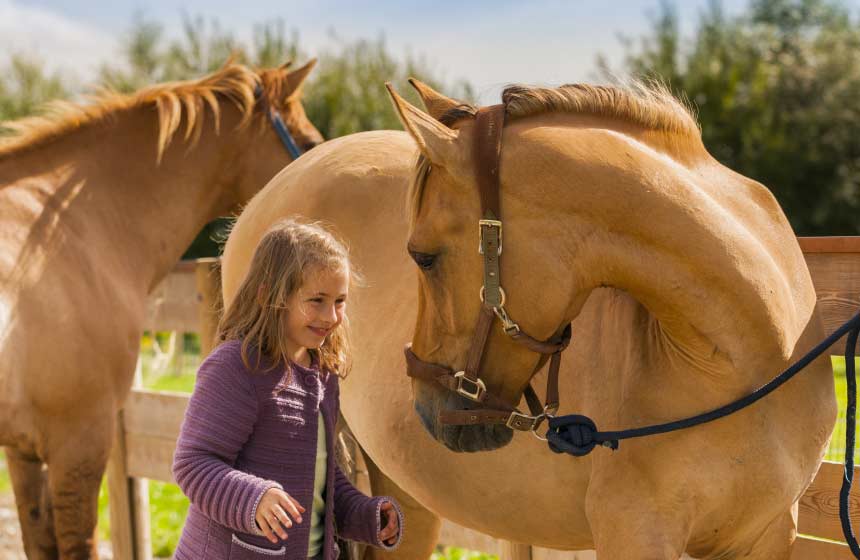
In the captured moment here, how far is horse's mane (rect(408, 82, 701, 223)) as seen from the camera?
2049mm

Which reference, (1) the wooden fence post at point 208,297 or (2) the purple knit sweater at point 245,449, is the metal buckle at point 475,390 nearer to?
Answer: (2) the purple knit sweater at point 245,449

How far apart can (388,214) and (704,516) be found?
1.46 metres

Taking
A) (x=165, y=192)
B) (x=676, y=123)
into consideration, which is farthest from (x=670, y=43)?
(x=676, y=123)

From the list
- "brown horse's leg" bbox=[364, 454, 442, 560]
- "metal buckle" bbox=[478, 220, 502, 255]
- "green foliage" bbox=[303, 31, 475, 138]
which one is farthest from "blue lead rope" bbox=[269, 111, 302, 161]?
"green foliage" bbox=[303, 31, 475, 138]

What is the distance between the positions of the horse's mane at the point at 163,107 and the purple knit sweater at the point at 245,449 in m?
2.44

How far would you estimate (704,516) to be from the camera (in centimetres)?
201

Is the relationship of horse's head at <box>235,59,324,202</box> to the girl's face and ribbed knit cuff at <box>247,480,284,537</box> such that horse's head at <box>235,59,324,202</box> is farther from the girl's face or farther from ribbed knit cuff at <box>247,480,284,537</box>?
ribbed knit cuff at <box>247,480,284,537</box>

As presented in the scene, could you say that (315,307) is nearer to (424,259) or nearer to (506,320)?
(424,259)

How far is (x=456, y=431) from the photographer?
2086mm

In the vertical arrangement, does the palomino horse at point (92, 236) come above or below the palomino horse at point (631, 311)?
below

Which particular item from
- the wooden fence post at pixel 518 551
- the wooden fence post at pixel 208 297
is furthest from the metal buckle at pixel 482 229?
the wooden fence post at pixel 208 297

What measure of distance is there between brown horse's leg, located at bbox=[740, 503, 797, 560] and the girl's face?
1.17 metres

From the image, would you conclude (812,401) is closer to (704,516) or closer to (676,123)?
(704,516)

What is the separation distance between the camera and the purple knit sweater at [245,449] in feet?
6.36
